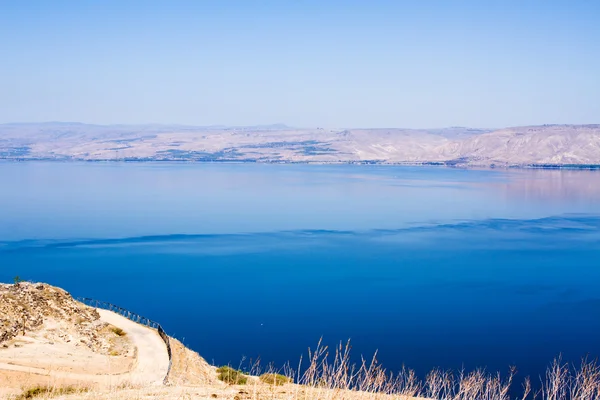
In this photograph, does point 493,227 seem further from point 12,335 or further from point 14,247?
point 12,335

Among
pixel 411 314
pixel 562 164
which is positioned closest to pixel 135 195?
pixel 411 314

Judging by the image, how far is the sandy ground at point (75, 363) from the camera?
1557 centimetres

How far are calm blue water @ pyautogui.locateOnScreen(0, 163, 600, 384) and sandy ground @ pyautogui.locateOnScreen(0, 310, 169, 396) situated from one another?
5304 mm

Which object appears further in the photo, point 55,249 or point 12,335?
point 55,249

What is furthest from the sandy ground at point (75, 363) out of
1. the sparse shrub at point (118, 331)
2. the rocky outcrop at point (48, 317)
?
the rocky outcrop at point (48, 317)

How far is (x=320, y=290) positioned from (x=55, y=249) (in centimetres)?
2369

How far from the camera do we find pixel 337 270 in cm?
4331

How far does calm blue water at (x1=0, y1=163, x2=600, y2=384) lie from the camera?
96.8 ft

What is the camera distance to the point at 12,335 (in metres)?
20.8

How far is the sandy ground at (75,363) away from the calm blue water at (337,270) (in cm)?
530

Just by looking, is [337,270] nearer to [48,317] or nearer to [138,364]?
[48,317]

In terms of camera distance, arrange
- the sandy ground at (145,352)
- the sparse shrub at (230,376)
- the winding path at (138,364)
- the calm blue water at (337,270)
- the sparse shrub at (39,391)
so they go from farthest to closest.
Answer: the calm blue water at (337,270), the sandy ground at (145,352), the sparse shrub at (230,376), the winding path at (138,364), the sparse shrub at (39,391)

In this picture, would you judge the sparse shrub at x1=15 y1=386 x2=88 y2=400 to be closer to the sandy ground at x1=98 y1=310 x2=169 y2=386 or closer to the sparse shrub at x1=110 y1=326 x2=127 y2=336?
the sandy ground at x1=98 y1=310 x2=169 y2=386

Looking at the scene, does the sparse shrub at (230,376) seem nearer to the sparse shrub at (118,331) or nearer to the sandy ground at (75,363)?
the sandy ground at (75,363)
